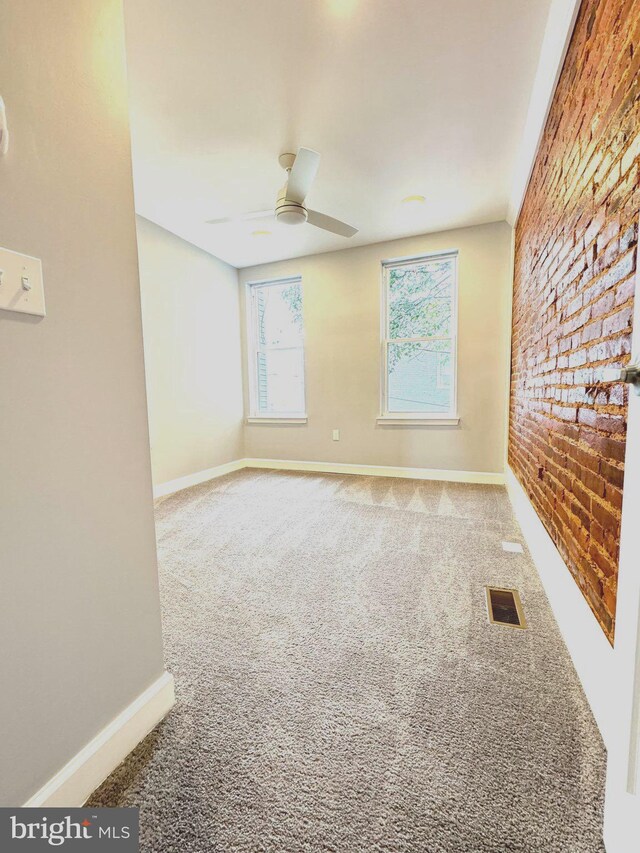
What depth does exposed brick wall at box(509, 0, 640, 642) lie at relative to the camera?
97 centimetres

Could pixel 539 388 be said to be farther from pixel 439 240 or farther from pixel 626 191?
pixel 439 240

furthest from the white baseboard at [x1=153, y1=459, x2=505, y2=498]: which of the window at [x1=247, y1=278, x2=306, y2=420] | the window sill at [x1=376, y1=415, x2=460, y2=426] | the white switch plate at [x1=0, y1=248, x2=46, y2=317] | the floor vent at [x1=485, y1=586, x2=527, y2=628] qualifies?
the white switch plate at [x1=0, y1=248, x2=46, y2=317]

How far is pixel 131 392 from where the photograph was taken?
0.95 m

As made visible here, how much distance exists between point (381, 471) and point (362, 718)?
3142mm

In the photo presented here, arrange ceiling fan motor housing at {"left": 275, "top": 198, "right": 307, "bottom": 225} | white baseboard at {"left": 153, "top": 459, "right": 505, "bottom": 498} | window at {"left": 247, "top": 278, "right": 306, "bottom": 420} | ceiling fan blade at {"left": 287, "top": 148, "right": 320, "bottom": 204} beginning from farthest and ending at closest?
window at {"left": 247, "top": 278, "right": 306, "bottom": 420}
white baseboard at {"left": 153, "top": 459, "right": 505, "bottom": 498}
ceiling fan motor housing at {"left": 275, "top": 198, "right": 307, "bottom": 225}
ceiling fan blade at {"left": 287, "top": 148, "right": 320, "bottom": 204}

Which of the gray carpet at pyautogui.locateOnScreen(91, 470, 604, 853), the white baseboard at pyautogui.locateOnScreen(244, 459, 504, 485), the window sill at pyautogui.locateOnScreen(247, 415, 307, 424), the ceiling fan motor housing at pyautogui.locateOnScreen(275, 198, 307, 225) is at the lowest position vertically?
the gray carpet at pyautogui.locateOnScreen(91, 470, 604, 853)

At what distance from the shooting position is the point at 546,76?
1.72m

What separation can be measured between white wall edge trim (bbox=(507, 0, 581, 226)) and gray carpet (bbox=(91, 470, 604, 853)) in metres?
2.49

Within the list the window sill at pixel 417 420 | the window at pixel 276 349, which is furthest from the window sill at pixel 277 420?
the window sill at pixel 417 420

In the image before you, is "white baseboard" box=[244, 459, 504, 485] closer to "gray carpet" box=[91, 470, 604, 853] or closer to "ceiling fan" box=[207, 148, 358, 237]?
"gray carpet" box=[91, 470, 604, 853]

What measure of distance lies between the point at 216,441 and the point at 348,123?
10.9ft

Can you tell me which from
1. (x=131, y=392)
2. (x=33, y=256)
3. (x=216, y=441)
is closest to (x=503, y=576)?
(x=131, y=392)

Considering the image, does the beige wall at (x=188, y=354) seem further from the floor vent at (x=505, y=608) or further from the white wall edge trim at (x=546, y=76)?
the white wall edge trim at (x=546, y=76)

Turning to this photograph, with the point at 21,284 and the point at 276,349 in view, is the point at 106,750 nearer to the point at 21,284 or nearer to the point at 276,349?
the point at 21,284
